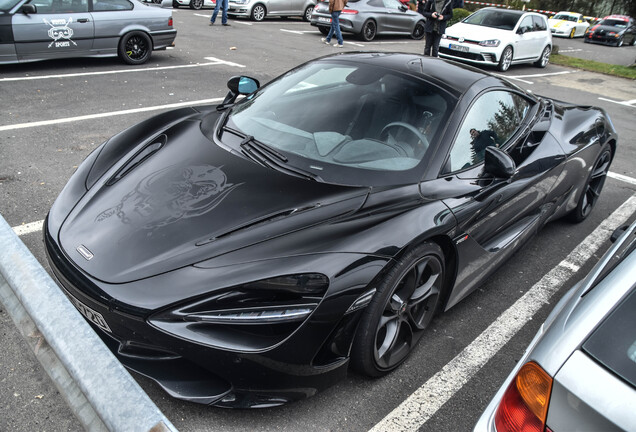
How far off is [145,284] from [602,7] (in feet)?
158

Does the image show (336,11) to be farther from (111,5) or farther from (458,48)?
(111,5)

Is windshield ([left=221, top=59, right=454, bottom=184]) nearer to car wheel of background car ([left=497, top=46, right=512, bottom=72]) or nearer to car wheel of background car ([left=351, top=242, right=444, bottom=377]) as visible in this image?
car wheel of background car ([left=351, top=242, right=444, bottom=377])

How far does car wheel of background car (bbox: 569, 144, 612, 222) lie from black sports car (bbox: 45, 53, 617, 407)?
0.81 m

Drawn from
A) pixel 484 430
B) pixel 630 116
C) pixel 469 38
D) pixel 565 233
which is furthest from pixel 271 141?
pixel 469 38

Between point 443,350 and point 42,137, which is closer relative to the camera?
point 443,350

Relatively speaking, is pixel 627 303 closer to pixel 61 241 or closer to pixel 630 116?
pixel 61 241

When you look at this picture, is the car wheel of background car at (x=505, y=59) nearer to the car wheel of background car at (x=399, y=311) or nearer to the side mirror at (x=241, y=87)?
the side mirror at (x=241, y=87)

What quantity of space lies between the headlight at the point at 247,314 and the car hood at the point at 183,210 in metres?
0.23

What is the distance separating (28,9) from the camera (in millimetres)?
7695

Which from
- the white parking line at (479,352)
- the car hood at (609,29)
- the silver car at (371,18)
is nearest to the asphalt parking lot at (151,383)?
the white parking line at (479,352)

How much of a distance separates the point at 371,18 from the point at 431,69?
43.1ft

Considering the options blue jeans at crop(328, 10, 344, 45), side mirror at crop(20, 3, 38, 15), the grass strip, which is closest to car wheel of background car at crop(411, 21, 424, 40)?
the grass strip

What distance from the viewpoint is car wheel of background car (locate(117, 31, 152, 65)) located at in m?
9.03

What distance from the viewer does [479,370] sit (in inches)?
114
